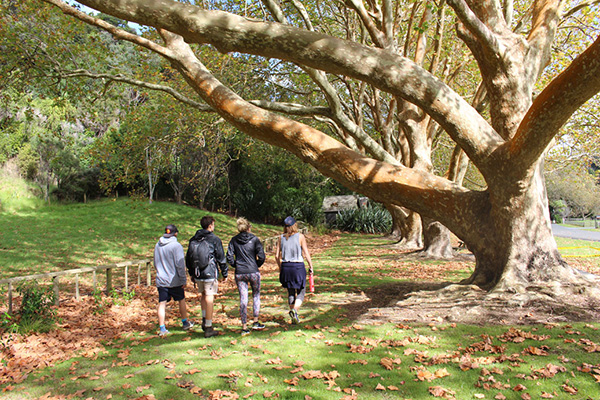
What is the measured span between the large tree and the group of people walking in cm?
183

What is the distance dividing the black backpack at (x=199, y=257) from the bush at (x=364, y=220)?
84.1ft

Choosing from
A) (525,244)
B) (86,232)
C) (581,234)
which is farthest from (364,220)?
(525,244)

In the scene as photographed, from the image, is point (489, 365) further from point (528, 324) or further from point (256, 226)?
point (256, 226)

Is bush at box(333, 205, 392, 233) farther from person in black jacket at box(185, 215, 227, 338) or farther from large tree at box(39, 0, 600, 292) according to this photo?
person in black jacket at box(185, 215, 227, 338)

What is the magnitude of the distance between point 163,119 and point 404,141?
958 cm

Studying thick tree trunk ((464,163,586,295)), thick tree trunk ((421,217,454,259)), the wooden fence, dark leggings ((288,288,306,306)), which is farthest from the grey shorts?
thick tree trunk ((421,217,454,259))

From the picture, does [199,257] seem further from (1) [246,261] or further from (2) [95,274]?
(2) [95,274]

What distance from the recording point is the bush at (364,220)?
1240 inches

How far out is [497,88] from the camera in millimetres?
7910

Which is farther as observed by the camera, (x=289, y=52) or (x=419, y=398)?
(x=289, y=52)

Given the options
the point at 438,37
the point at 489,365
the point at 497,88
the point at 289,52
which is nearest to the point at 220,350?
the point at 489,365

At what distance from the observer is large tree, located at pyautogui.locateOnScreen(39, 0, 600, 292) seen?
5.89 metres

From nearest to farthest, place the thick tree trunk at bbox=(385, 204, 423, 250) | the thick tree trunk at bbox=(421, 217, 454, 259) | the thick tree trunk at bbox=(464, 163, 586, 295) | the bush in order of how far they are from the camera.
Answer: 1. the thick tree trunk at bbox=(464, 163, 586, 295)
2. the thick tree trunk at bbox=(421, 217, 454, 259)
3. the thick tree trunk at bbox=(385, 204, 423, 250)
4. the bush

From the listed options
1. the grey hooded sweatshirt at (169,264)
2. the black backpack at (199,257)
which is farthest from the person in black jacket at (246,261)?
the grey hooded sweatshirt at (169,264)
